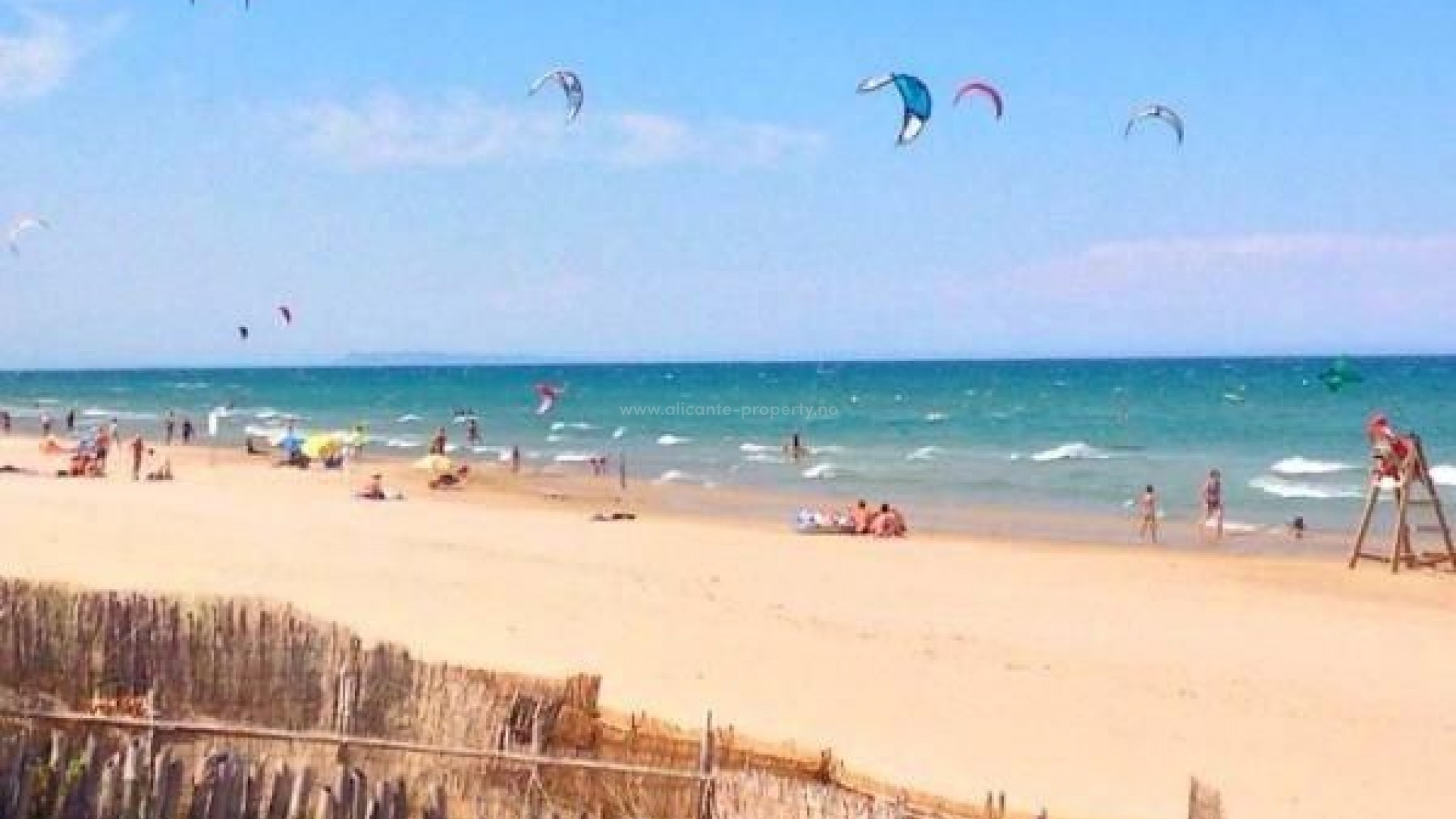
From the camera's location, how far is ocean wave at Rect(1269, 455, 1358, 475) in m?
39.6

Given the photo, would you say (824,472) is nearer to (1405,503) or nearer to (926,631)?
(1405,503)

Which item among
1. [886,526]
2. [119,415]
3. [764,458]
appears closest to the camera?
[886,526]

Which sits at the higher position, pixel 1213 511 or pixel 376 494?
pixel 1213 511

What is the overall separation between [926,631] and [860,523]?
30.4 ft

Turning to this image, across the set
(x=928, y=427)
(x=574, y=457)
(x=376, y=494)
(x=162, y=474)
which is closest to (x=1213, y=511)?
(x=376, y=494)

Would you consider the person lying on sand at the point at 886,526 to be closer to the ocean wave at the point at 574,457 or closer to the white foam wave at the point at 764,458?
the white foam wave at the point at 764,458

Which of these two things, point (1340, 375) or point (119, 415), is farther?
point (119, 415)

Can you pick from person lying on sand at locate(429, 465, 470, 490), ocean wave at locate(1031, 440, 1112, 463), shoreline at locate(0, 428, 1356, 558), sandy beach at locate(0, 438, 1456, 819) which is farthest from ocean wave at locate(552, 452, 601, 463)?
sandy beach at locate(0, 438, 1456, 819)

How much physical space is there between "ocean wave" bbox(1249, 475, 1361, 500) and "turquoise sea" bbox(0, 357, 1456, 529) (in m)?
0.09

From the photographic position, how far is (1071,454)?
146 feet

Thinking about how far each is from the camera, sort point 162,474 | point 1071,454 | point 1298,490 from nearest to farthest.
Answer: point 162,474
point 1298,490
point 1071,454

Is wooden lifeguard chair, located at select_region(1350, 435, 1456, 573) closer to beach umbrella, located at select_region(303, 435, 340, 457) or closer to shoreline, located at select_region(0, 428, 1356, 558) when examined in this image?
shoreline, located at select_region(0, 428, 1356, 558)

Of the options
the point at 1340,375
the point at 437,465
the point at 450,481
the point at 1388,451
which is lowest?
the point at 450,481

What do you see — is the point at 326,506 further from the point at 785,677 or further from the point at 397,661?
the point at 397,661
